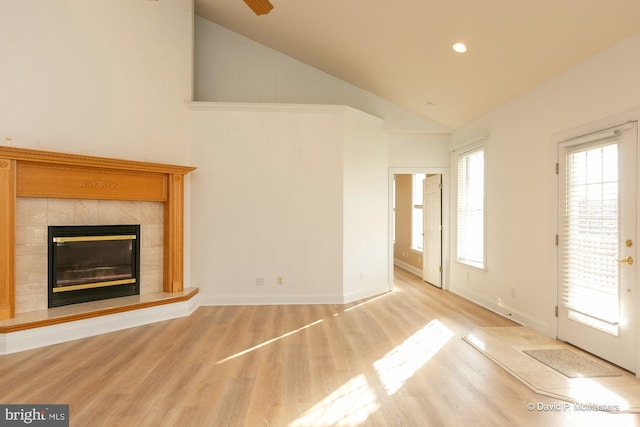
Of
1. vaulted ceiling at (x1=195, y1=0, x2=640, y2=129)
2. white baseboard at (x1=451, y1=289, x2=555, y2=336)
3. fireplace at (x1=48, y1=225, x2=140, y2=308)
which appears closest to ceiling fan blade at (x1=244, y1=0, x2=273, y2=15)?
vaulted ceiling at (x1=195, y1=0, x2=640, y2=129)

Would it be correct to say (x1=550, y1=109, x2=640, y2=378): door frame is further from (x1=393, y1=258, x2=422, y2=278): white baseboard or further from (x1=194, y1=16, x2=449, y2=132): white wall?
(x1=393, y1=258, x2=422, y2=278): white baseboard

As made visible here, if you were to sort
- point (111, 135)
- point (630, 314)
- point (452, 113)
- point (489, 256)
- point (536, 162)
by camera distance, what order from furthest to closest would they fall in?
point (452, 113)
point (489, 256)
point (111, 135)
point (536, 162)
point (630, 314)

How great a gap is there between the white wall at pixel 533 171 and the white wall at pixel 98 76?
4.37m

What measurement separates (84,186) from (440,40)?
434 centimetres

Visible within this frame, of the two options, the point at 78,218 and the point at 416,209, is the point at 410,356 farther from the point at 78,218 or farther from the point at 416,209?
the point at 416,209

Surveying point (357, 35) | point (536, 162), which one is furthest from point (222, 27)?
point (536, 162)

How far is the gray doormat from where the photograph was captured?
2977mm

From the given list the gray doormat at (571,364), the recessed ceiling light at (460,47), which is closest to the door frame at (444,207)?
the recessed ceiling light at (460,47)

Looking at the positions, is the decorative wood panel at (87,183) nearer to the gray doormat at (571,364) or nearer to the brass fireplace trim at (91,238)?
the brass fireplace trim at (91,238)

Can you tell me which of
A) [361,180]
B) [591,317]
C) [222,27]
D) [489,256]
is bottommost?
[591,317]

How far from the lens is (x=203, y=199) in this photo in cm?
527

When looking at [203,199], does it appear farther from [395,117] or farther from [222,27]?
[395,117]

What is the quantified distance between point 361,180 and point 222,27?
3.40 meters

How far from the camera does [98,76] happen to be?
14.4 ft
